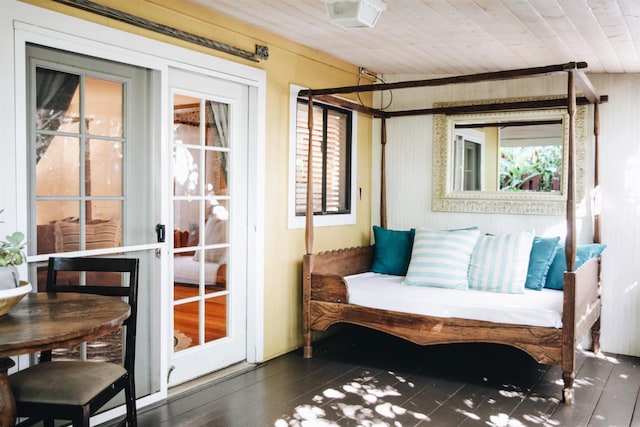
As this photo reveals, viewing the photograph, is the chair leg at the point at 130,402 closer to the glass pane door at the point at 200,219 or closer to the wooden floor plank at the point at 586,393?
the glass pane door at the point at 200,219

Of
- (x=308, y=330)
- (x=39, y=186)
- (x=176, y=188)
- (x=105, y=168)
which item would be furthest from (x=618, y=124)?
(x=39, y=186)

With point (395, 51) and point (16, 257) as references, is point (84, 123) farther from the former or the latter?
point (395, 51)

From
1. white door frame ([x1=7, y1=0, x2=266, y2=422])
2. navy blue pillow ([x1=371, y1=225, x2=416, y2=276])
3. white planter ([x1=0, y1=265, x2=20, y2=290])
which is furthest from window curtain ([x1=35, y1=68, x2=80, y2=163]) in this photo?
navy blue pillow ([x1=371, y1=225, x2=416, y2=276])

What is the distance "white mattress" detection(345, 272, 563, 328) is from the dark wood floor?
0.48 m

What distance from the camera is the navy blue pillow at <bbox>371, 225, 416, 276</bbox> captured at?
17.3 feet

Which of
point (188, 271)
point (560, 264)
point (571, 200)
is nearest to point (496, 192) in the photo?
point (560, 264)

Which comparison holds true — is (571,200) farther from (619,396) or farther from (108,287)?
(108,287)

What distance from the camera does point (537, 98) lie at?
509cm

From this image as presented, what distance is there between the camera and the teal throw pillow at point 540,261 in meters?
4.59

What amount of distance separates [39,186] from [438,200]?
11.7 feet

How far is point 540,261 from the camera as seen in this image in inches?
182

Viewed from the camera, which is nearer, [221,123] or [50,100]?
[50,100]

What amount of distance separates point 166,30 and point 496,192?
3135 millimetres

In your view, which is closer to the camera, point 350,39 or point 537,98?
point 350,39
